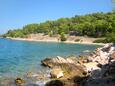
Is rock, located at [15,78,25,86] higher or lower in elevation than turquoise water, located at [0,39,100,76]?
higher

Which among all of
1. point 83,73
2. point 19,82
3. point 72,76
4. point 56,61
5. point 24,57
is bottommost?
point 24,57

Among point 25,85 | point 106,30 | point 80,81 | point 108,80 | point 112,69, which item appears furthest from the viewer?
point 106,30

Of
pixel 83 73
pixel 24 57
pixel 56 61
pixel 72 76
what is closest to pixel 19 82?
pixel 72 76

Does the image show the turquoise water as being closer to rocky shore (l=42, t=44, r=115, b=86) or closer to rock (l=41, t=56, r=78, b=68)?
rock (l=41, t=56, r=78, b=68)

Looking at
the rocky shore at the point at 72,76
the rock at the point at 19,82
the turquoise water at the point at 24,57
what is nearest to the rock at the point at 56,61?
the rocky shore at the point at 72,76

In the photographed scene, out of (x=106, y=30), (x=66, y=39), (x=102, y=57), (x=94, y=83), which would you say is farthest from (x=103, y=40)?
(x=94, y=83)

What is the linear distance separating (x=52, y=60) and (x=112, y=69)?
23.9 meters

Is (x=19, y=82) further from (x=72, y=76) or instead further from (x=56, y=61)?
(x=56, y=61)

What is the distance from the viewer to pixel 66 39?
19612 cm

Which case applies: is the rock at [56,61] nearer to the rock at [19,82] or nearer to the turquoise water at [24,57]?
the turquoise water at [24,57]

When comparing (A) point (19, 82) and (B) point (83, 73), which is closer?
(A) point (19, 82)

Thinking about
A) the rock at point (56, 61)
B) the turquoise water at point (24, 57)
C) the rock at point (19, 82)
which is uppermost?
the rock at point (56, 61)

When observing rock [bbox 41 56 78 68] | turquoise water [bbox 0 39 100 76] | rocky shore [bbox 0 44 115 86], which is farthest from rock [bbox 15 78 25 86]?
rock [bbox 41 56 78 68]

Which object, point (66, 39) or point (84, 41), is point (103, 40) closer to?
point (84, 41)
